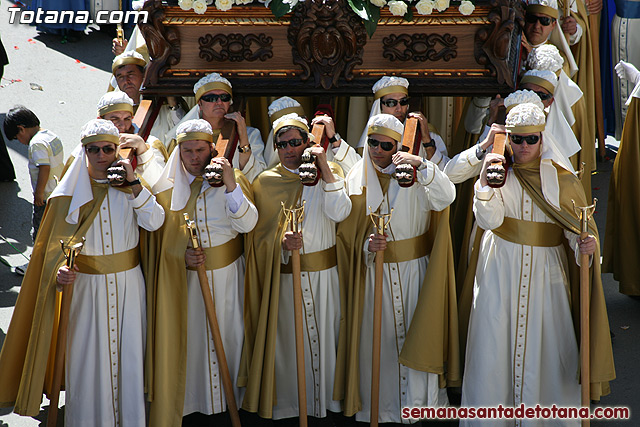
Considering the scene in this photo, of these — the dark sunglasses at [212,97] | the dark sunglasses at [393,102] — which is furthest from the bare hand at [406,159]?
the dark sunglasses at [212,97]

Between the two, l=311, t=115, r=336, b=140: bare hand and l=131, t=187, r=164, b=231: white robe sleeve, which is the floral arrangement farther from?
l=131, t=187, r=164, b=231: white robe sleeve

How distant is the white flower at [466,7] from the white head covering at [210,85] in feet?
5.08

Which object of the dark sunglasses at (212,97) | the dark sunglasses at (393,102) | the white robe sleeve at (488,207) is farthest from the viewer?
the dark sunglasses at (212,97)

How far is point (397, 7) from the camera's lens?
605cm

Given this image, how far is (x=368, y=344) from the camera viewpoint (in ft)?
19.0

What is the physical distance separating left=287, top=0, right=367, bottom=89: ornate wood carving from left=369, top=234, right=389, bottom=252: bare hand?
128 centimetres

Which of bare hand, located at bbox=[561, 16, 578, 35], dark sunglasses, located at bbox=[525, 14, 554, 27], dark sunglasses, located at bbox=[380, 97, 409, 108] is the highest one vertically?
bare hand, located at bbox=[561, 16, 578, 35]

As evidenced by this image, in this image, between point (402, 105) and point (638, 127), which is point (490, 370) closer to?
point (402, 105)

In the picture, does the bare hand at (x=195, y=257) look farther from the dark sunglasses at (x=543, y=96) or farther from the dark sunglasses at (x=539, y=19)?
the dark sunglasses at (x=539, y=19)

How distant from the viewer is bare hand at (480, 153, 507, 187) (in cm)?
520

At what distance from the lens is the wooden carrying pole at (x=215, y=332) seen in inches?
215

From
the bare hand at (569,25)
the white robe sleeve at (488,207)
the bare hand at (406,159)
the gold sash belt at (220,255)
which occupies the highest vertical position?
the bare hand at (569,25)

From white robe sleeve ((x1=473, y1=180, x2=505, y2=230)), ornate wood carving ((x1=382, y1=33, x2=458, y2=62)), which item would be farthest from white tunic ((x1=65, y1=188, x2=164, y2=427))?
ornate wood carving ((x1=382, y1=33, x2=458, y2=62))

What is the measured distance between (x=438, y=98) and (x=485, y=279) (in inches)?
70.1
